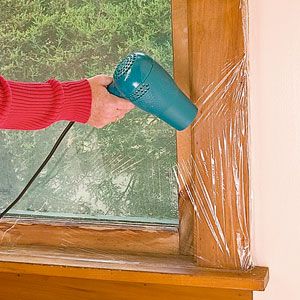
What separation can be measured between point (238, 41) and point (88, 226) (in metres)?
0.57

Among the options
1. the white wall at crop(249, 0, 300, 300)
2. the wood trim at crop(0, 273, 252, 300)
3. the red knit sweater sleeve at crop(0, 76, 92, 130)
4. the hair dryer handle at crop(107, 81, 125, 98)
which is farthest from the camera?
the wood trim at crop(0, 273, 252, 300)

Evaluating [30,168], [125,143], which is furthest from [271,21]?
[30,168]

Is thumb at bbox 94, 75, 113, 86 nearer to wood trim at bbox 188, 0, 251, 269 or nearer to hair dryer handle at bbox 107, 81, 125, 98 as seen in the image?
hair dryer handle at bbox 107, 81, 125, 98

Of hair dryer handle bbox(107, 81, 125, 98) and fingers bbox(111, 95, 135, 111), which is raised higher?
hair dryer handle bbox(107, 81, 125, 98)

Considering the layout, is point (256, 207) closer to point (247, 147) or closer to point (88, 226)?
point (247, 147)

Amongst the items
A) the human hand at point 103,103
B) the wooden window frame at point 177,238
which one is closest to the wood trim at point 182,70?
the wooden window frame at point 177,238

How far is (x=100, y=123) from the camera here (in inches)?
45.0

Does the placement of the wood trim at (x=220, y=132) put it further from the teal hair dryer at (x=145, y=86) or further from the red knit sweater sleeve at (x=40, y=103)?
the red knit sweater sleeve at (x=40, y=103)

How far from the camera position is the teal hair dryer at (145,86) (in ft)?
3.44

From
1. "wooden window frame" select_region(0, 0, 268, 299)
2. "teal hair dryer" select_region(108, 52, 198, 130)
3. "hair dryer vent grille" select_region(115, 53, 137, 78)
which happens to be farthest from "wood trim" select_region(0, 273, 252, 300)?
"hair dryer vent grille" select_region(115, 53, 137, 78)

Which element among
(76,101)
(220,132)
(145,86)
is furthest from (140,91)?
(220,132)

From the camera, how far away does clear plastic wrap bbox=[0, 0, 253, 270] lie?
1.27m

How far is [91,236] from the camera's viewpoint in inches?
58.3

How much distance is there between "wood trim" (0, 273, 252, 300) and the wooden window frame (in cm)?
1
